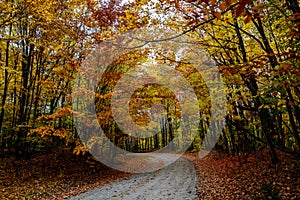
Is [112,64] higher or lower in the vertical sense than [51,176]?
higher

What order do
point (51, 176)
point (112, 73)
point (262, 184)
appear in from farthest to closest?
point (112, 73) < point (51, 176) < point (262, 184)

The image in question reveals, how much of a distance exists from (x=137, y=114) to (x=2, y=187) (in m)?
8.14

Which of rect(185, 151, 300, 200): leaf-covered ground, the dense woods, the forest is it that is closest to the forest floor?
rect(185, 151, 300, 200): leaf-covered ground

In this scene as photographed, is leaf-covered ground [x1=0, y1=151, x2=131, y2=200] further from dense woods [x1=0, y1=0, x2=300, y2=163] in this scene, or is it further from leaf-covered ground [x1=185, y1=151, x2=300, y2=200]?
leaf-covered ground [x1=185, y1=151, x2=300, y2=200]

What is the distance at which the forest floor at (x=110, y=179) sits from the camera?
7406 mm

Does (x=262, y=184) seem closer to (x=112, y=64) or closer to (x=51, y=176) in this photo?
(x=112, y=64)

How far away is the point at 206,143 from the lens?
2827 centimetres

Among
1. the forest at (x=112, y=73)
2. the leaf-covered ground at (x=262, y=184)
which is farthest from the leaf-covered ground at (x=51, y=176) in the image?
the leaf-covered ground at (x=262, y=184)

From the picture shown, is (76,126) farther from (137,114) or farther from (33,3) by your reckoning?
(33,3)

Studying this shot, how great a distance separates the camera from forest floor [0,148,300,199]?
741cm

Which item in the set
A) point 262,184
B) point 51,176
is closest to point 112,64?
point 51,176

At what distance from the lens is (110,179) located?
13.1 metres

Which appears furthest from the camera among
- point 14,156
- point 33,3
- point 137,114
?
point 14,156

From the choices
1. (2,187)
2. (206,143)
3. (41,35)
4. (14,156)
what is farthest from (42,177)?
(206,143)
